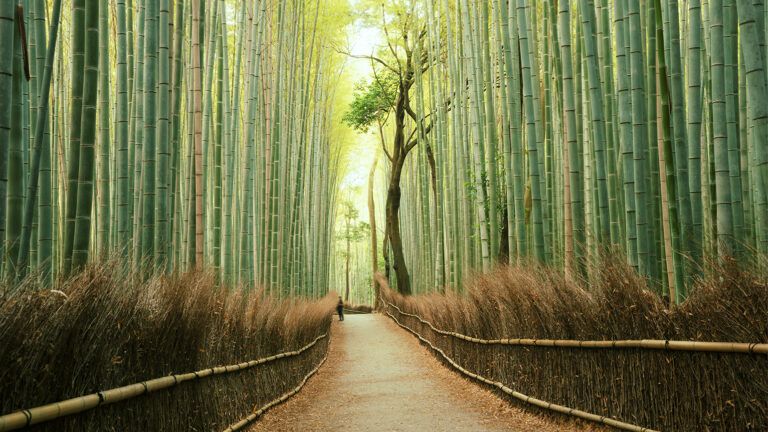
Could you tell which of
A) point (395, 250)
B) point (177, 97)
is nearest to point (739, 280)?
point (177, 97)

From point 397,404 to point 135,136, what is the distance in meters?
2.93

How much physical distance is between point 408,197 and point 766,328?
53.0ft

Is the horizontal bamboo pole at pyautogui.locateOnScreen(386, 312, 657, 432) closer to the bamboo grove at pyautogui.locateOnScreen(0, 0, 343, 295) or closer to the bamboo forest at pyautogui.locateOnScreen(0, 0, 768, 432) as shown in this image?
the bamboo forest at pyautogui.locateOnScreen(0, 0, 768, 432)

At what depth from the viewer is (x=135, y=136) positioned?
509 cm

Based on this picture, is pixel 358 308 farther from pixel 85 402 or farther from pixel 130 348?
pixel 85 402

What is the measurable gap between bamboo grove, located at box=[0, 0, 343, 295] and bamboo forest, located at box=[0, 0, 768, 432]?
0.7 inches

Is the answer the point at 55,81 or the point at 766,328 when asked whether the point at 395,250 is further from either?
the point at 766,328

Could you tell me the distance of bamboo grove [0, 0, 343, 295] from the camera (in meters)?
2.89

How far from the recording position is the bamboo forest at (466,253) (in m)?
2.51

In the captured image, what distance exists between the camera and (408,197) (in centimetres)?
1858

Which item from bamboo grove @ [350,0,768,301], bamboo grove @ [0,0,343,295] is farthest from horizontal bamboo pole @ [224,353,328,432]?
bamboo grove @ [350,0,768,301]

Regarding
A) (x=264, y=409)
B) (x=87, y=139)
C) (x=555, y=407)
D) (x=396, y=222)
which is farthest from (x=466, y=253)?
(x=87, y=139)

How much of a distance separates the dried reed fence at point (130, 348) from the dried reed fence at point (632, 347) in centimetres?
200

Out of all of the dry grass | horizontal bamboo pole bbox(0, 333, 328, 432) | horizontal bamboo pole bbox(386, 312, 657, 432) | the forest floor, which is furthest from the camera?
the dry grass
